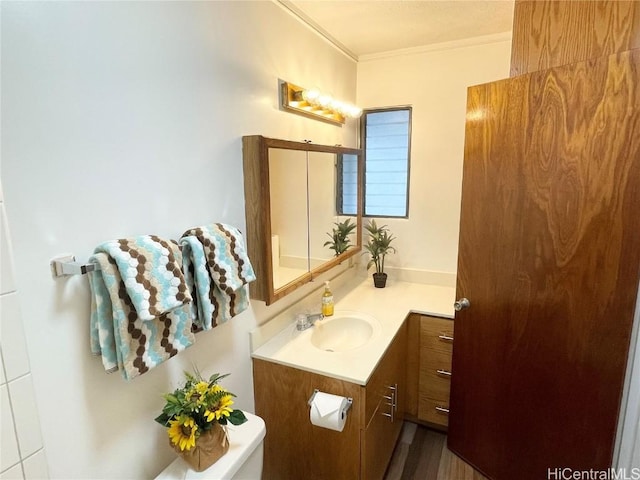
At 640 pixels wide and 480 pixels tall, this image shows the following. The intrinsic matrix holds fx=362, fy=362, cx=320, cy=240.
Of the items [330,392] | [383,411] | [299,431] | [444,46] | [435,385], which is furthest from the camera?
[444,46]

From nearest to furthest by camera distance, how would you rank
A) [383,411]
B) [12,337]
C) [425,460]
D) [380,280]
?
[12,337]
[383,411]
[425,460]
[380,280]

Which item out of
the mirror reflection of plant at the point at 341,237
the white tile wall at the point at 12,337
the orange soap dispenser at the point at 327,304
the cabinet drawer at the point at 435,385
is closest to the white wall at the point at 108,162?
the white tile wall at the point at 12,337

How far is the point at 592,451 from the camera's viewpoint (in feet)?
4.72

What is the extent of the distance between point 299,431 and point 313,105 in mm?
1588

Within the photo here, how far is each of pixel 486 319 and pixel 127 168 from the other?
5.19ft

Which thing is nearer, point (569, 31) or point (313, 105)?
point (569, 31)

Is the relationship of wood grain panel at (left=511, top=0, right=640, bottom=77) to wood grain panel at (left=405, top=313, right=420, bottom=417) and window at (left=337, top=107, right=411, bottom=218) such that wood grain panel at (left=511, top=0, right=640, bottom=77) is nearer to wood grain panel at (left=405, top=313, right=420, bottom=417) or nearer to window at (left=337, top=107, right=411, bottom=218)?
window at (left=337, top=107, right=411, bottom=218)

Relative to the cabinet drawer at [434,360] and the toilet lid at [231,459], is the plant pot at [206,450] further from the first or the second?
the cabinet drawer at [434,360]

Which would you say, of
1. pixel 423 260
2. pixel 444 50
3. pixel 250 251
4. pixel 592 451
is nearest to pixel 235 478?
pixel 250 251

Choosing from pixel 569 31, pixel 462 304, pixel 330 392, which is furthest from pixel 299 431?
pixel 569 31

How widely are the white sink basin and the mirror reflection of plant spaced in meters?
0.41

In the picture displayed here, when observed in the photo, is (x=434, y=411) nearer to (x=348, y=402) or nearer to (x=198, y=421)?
(x=348, y=402)

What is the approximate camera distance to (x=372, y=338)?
1764 millimetres

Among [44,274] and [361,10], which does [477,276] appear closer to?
[361,10]
